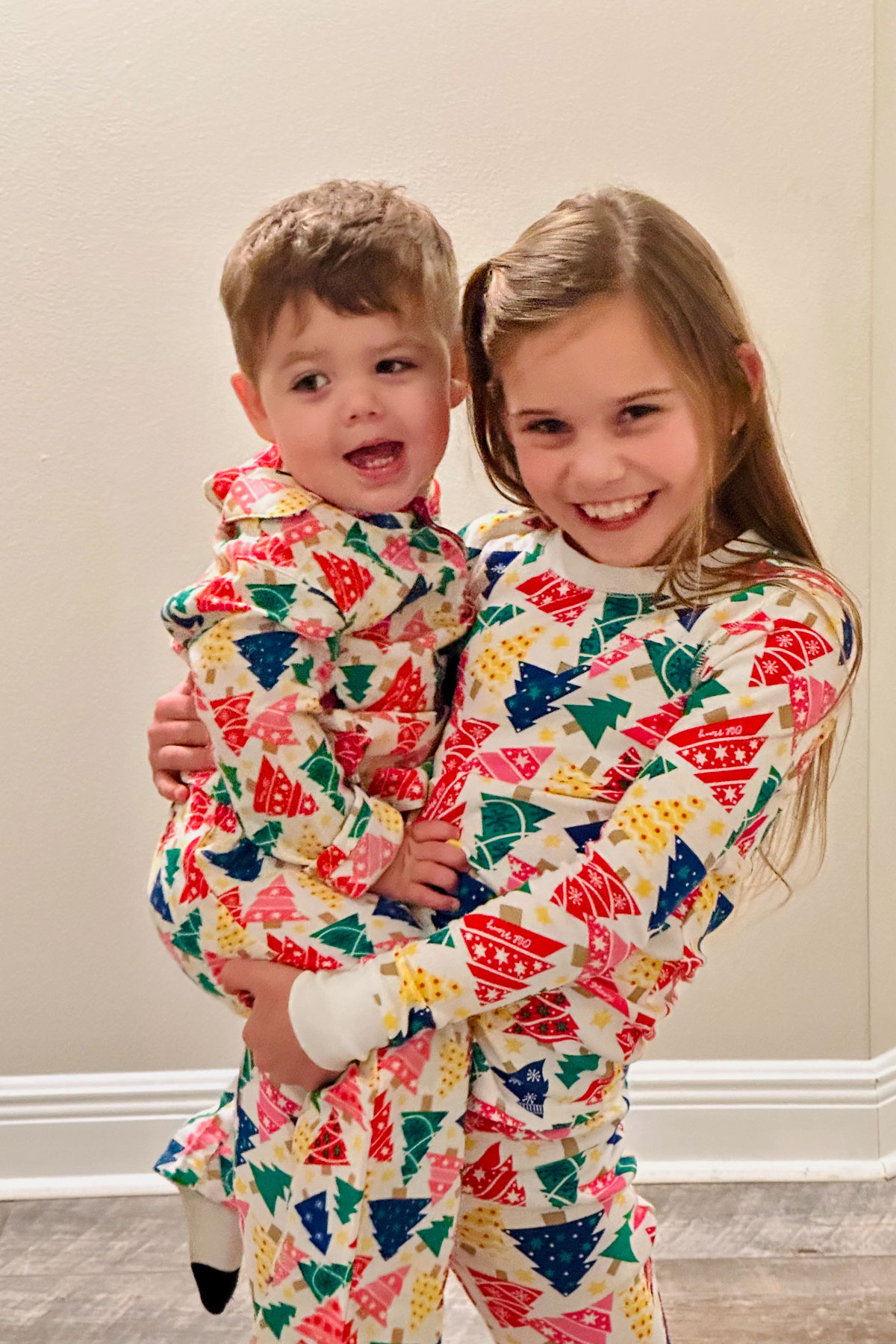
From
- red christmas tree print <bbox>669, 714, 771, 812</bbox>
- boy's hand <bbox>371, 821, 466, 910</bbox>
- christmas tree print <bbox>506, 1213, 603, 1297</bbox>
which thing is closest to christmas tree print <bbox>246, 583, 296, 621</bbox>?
boy's hand <bbox>371, 821, 466, 910</bbox>

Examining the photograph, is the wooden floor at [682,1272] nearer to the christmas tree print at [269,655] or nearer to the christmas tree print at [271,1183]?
the christmas tree print at [271,1183]

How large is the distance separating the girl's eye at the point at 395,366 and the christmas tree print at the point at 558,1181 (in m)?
0.63

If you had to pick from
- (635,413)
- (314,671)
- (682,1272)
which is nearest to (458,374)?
(635,413)

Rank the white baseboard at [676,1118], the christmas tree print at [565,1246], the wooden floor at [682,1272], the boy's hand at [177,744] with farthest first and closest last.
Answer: the white baseboard at [676,1118] → the wooden floor at [682,1272] → the boy's hand at [177,744] → the christmas tree print at [565,1246]

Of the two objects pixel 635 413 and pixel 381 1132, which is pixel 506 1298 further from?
pixel 635 413

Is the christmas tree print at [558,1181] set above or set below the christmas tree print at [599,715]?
below

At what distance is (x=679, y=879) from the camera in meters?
0.92

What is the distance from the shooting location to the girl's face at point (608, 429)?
37.1 inches

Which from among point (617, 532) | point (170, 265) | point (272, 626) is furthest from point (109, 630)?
point (617, 532)

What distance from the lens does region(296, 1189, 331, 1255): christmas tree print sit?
93 centimetres

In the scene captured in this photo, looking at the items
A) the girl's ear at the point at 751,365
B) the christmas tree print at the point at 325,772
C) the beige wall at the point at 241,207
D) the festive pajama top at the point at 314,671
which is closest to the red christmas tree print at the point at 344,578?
the festive pajama top at the point at 314,671

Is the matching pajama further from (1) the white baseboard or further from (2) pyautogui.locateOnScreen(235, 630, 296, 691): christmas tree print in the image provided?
(1) the white baseboard

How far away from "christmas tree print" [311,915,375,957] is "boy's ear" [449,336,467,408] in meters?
0.43

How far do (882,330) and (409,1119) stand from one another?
1.23m
